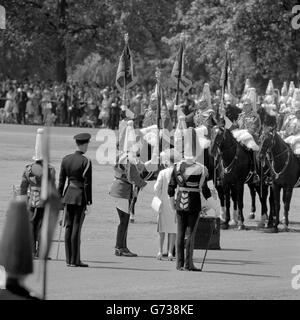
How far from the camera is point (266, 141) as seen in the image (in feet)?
75.7

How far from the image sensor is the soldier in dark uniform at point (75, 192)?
16656 mm

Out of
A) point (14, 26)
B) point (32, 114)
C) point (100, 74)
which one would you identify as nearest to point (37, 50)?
point (14, 26)

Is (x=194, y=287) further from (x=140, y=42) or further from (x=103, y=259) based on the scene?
(x=140, y=42)

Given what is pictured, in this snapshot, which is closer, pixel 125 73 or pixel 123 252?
pixel 123 252

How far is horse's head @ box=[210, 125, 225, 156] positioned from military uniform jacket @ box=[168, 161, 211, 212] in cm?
608

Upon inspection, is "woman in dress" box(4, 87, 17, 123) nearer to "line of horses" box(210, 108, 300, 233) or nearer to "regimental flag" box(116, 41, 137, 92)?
"regimental flag" box(116, 41, 137, 92)

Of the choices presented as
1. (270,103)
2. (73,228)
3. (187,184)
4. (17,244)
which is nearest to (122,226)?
(73,228)

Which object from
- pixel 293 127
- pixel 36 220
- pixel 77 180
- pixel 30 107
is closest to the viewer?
pixel 77 180

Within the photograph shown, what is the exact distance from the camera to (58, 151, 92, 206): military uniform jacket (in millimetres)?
16641

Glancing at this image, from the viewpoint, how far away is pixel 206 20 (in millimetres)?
49812

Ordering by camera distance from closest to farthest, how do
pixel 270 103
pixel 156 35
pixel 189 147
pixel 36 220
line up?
pixel 189 147 → pixel 36 220 → pixel 270 103 → pixel 156 35

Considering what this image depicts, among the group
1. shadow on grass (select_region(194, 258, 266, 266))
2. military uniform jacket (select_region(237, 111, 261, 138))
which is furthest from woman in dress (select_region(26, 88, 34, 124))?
shadow on grass (select_region(194, 258, 266, 266))

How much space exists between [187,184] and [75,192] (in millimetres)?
1563

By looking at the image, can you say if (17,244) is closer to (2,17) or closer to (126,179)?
(126,179)
